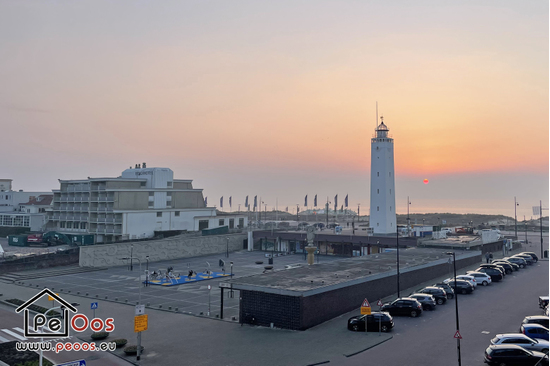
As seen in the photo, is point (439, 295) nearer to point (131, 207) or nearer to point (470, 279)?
point (470, 279)

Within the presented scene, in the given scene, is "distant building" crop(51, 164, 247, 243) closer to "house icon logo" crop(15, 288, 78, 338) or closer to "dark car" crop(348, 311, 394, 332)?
"house icon logo" crop(15, 288, 78, 338)

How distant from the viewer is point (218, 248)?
80.5 m

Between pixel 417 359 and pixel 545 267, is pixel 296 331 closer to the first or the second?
pixel 417 359

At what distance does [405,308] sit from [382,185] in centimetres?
4426

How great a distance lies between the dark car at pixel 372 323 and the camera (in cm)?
2914

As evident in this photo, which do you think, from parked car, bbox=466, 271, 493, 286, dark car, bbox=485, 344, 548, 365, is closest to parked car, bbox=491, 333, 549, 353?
dark car, bbox=485, 344, 548, 365

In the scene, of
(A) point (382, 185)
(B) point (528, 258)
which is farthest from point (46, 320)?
(A) point (382, 185)

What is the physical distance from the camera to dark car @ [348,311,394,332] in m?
29.1

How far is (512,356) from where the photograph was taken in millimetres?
22781

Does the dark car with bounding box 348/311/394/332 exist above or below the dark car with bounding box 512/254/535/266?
below

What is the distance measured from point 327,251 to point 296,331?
4817 cm

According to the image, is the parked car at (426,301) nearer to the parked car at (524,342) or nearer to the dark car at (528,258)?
the parked car at (524,342)

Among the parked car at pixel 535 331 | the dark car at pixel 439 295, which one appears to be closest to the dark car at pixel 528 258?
the dark car at pixel 439 295

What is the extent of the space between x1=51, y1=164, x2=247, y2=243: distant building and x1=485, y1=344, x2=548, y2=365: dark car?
6706 cm
